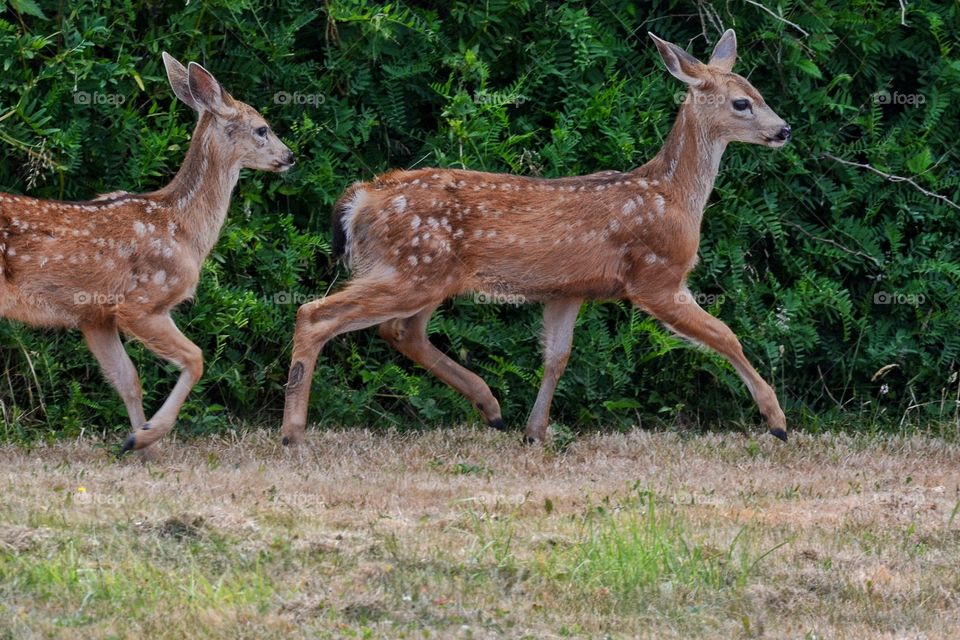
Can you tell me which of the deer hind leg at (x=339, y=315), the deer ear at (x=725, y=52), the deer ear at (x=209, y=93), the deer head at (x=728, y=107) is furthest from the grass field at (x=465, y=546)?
the deer ear at (x=725, y=52)

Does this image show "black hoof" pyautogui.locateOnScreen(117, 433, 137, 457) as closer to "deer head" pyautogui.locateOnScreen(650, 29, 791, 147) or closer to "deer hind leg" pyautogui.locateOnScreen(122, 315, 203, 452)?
"deer hind leg" pyautogui.locateOnScreen(122, 315, 203, 452)

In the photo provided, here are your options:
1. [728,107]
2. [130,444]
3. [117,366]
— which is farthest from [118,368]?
[728,107]

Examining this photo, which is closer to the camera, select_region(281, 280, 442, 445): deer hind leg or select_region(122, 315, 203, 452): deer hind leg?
select_region(122, 315, 203, 452): deer hind leg

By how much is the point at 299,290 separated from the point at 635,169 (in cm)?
210

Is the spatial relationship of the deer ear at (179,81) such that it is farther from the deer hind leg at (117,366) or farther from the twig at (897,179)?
the twig at (897,179)

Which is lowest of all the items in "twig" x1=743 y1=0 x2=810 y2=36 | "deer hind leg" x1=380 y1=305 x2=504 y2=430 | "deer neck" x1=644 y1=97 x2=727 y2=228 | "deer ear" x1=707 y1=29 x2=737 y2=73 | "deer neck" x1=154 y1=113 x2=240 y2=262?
"deer hind leg" x1=380 y1=305 x2=504 y2=430

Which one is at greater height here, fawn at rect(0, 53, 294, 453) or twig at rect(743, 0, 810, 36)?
twig at rect(743, 0, 810, 36)

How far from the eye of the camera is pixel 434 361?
9430mm

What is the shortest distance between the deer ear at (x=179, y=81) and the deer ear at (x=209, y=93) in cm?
5

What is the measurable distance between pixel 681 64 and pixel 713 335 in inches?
62.4

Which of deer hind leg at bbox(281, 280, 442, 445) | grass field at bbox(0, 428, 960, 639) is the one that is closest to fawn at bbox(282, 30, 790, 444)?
deer hind leg at bbox(281, 280, 442, 445)

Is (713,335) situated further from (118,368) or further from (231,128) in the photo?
(118,368)

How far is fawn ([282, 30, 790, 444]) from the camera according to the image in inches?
351

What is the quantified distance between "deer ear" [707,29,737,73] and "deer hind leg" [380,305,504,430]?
2.26 meters
